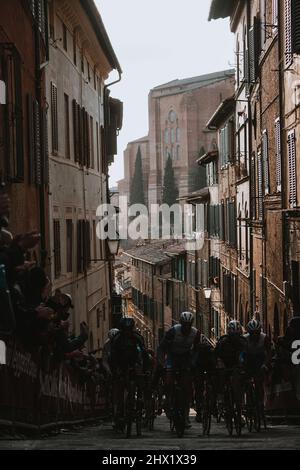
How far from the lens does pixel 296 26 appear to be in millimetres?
19125

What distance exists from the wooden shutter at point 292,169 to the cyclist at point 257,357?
7538 millimetres

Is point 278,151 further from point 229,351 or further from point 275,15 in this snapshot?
point 229,351

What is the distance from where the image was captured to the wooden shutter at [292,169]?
2200cm

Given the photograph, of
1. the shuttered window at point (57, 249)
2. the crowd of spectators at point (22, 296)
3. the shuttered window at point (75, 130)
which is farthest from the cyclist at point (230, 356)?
the shuttered window at point (75, 130)

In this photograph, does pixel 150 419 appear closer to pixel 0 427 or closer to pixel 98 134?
pixel 0 427

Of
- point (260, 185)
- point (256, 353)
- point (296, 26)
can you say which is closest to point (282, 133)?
point (296, 26)

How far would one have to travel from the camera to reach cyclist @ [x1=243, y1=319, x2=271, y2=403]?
14320 millimetres

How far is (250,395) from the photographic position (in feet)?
46.1

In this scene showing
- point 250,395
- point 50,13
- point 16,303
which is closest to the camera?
point 16,303

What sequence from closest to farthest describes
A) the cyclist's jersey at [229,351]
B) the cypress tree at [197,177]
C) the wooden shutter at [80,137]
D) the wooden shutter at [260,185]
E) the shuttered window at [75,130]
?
the cyclist's jersey at [229,351] < the shuttered window at [75,130] < the wooden shutter at [80,137] < the wooden shutter at [260,185] < the cypress tree at [197,177]

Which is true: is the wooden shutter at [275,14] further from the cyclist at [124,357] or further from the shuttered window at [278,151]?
the cyclist at [124,357]

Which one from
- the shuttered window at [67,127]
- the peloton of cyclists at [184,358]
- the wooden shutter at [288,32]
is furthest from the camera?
the shuttered window at [67,127]

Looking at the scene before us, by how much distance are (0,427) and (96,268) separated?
77.1ft
